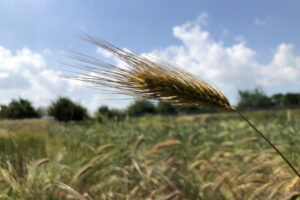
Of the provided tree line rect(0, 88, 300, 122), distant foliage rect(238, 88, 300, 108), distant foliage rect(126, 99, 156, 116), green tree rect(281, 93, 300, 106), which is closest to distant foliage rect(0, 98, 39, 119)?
tree line rect(0, 88, 300, 122)

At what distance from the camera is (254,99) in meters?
41.0

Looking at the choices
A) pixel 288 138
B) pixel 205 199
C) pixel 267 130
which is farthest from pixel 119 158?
pixel 267 130

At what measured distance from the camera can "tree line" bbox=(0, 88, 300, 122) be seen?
3072mm

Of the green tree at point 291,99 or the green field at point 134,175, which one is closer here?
the green field at point 134,175

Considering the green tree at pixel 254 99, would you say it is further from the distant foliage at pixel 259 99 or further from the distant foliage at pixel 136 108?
the distant foliage at pixel 136 108

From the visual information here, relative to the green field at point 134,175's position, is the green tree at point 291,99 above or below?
above

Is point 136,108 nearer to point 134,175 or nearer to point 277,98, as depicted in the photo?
point 134,175

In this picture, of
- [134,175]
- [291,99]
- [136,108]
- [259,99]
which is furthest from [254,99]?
[134,175]

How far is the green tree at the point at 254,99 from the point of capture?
1577 inches

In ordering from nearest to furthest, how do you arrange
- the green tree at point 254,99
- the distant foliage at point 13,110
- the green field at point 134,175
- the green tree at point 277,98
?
the green field at point 134,175 → the distant foliage at point 13,110 → the green tree at point 254,99 → the green tree at point 277,98

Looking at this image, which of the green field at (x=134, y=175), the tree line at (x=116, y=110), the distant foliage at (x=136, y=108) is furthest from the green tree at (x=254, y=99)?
the green field at (x=134, y=175)

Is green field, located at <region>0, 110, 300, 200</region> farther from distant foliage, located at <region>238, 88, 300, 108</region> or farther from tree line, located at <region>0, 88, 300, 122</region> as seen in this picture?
distant foliage, located at <region>238, 88, 300, 108</region>

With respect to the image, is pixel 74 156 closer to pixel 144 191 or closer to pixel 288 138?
pixel 144 191

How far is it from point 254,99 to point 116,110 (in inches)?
1269
